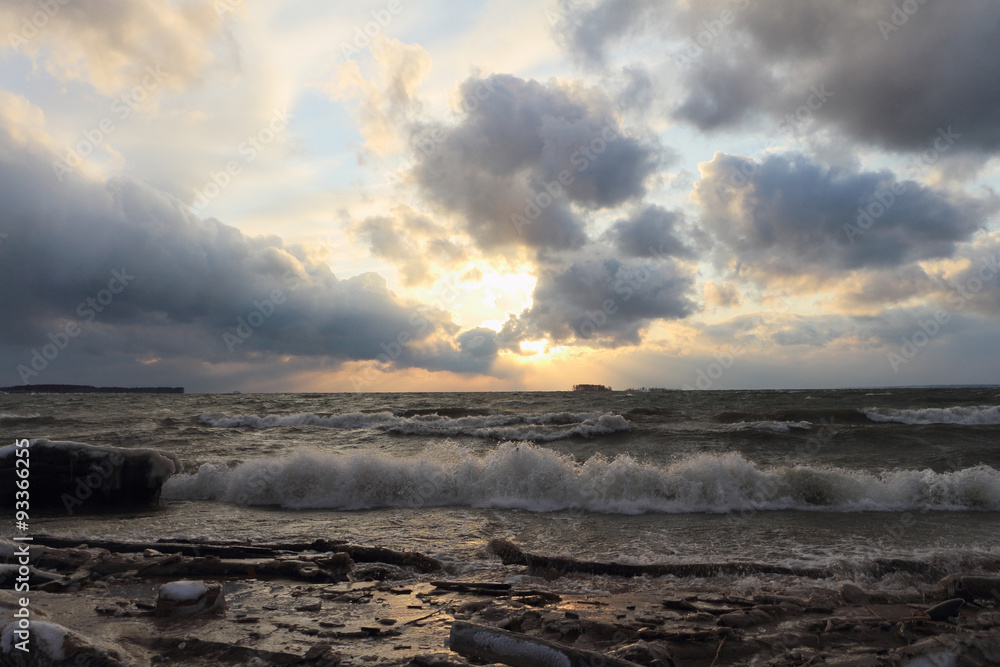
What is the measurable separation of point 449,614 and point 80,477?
8478 mm

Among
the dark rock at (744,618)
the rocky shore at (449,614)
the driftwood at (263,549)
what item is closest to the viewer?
the rocky shore at (449,614)

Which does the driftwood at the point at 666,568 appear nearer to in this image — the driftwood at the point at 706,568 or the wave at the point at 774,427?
the driftwood at the point at 706,568

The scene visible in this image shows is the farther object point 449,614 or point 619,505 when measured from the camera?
point 619,505

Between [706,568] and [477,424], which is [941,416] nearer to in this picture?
[477,424]

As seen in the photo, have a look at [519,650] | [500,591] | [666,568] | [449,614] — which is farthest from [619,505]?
[519,650]

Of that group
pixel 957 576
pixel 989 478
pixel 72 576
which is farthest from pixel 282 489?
pixel 989 478

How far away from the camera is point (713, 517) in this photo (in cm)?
838

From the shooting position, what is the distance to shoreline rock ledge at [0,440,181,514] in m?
8.88

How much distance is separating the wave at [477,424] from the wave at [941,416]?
1285 cm

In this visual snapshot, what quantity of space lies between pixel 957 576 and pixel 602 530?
399cm

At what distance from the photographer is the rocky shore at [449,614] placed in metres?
3.42

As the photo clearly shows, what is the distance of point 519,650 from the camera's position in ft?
9.16

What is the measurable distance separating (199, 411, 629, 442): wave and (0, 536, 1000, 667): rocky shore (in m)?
13.3

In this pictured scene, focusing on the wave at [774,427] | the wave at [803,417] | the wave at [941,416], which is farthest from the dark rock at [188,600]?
the wave at [941,416]
